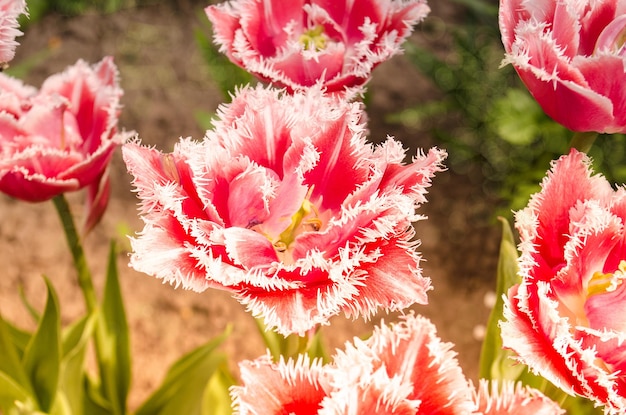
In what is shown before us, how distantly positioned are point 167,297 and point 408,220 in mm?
995

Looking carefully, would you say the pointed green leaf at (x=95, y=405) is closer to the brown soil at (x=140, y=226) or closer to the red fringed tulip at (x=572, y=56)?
the brown soil at (x=140, y=226)

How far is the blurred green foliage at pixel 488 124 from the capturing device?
4.17 ft

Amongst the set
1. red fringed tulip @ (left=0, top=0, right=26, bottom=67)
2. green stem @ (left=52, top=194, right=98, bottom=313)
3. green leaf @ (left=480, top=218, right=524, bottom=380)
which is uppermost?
red fringed tulip @ (left=0, top=0, right=26, bottom=67)

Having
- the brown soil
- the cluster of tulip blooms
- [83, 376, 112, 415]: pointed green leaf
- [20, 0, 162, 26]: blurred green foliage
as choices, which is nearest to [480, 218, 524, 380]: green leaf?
the cluster of tulip blooms

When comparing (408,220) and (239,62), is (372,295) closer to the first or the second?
(408,220)

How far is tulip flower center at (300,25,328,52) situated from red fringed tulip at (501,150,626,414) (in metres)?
0.21

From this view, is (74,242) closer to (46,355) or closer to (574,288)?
(46,355)

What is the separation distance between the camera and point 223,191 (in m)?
0.35

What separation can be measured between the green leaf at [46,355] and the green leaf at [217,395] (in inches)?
6.6

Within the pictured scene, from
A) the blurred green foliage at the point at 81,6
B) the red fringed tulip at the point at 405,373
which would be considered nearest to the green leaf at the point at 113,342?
the red fringed tulip at the point at 405,373

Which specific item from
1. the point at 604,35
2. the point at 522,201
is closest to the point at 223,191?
the point at 604,35

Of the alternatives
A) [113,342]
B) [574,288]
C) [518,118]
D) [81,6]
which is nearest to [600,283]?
[574,288]

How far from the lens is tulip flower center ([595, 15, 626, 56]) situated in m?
0.39

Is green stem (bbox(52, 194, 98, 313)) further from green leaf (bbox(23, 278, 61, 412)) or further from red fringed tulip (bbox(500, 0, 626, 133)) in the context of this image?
red fringed tulip (bbox(500, 0, 626, 133))
